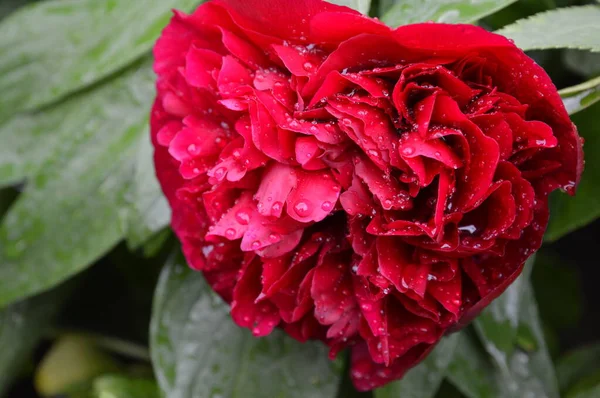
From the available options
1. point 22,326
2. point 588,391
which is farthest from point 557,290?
point 22,326

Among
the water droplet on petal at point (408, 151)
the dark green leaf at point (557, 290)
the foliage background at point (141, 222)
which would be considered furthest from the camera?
the dark green leaf at point (557, 290)

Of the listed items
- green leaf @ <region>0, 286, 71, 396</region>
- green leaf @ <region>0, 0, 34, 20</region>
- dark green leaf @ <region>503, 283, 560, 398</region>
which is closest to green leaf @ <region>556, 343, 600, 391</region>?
dark green leaf @ <region>503, 283, 560, 398</region>

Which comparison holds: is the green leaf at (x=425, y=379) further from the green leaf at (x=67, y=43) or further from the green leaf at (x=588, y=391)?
the green leaf at (x=67, y=43)

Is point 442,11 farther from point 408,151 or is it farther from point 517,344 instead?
point 517,344

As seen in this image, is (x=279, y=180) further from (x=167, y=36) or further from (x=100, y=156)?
(x=100, y=156)

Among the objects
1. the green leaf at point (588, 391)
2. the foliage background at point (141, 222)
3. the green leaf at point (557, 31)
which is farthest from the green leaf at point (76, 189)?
the green leaf at point (588, 391)
